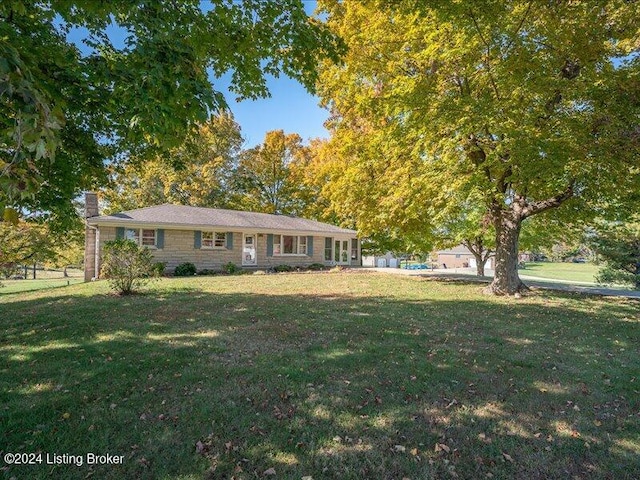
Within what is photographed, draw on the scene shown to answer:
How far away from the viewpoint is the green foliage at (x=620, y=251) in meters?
14.1

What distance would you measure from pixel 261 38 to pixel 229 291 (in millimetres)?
8461

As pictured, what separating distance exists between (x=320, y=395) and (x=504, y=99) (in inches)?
344

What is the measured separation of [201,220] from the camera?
1944cm

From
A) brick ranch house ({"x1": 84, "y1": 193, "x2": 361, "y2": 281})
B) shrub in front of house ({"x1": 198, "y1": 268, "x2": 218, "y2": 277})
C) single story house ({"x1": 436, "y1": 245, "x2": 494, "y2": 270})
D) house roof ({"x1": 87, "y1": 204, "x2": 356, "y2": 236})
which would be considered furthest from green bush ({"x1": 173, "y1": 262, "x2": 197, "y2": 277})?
single story house ({"x1": 436, "y1": 245, "x2": 494, "y2": 270})

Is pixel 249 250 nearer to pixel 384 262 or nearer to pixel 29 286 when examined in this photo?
pixel 29 286

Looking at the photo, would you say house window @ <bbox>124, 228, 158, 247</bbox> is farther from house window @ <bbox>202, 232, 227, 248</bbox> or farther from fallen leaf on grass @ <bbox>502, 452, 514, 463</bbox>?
fallen leaf on grass @ <bbox>502, 452, 514, 463</bbox>

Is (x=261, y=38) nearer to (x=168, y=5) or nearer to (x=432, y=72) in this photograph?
(x=168, y=5)

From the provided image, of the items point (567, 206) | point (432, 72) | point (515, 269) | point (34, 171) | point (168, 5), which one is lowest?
point (515, 269)

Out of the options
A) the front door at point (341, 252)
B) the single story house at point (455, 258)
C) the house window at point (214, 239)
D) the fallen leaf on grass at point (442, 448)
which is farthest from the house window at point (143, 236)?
the single story house at point (455, 258)

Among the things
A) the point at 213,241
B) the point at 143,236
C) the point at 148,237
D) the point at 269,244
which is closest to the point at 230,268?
the point at 213,241

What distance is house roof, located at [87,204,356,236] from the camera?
16984 mm

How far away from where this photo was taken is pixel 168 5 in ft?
14.2

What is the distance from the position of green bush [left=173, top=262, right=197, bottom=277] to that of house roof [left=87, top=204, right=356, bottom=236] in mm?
2085

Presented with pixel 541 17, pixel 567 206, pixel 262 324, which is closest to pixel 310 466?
pixel 262 324
